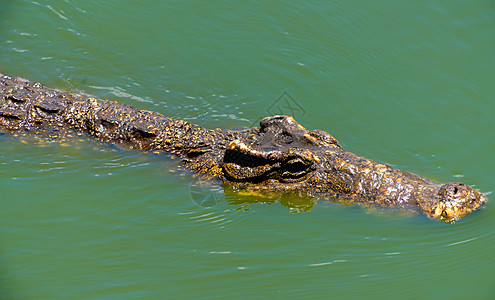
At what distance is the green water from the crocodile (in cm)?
23

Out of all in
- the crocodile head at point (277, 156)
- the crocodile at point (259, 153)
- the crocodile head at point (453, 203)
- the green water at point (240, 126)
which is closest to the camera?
the green water at point (240, 126)

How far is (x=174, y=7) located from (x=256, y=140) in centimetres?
576

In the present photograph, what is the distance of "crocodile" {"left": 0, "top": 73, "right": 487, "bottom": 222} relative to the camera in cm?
684

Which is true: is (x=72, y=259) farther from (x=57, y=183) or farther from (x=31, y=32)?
(x=31, y=32)

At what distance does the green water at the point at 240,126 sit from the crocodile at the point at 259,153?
0.23 m

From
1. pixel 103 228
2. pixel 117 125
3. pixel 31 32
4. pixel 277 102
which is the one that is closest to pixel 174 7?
pixel 31 32

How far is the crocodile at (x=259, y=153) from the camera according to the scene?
6844mm

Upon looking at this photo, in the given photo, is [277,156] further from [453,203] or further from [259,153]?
[453,203]

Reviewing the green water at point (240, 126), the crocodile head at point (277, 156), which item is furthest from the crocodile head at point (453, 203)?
the crocodile head at point (277, 156)

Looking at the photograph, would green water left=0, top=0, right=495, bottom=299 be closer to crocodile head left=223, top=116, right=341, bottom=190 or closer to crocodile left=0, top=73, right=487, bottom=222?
crocodile left=0, top=73, right=487, bottom=222

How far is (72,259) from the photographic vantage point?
20.9 ft

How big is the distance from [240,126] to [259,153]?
2.17 meters

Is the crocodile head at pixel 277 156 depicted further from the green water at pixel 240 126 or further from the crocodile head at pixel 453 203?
the crocodile head at pixel 453 203

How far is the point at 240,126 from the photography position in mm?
9016
